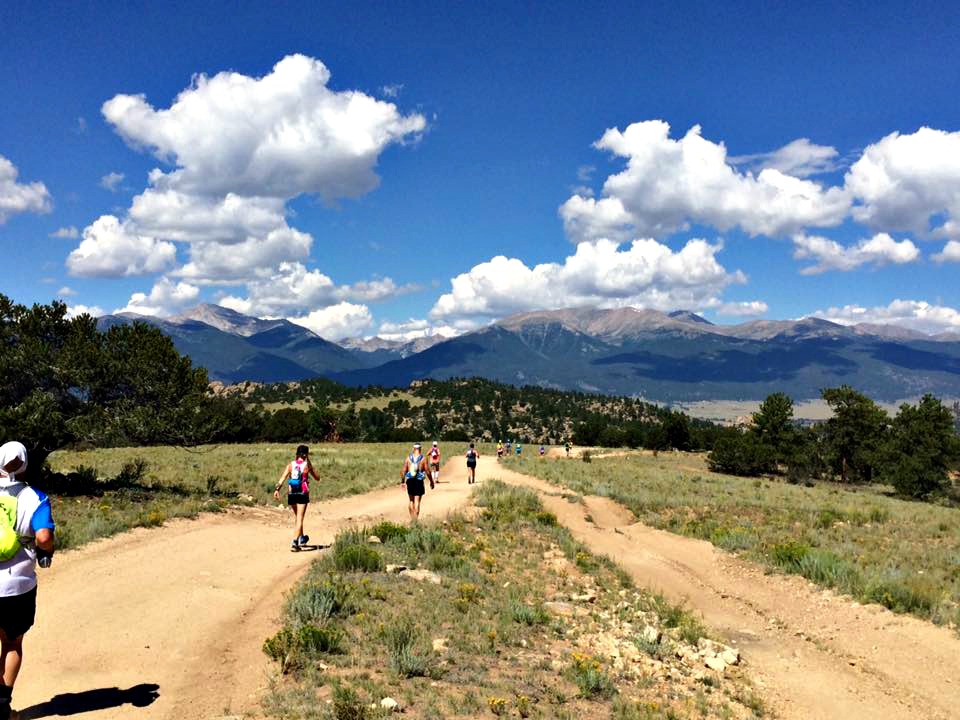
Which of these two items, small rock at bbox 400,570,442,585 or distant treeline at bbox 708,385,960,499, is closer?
small rock at bbox 400,570,442,585

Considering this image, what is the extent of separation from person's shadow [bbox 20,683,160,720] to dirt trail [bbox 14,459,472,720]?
0.01m

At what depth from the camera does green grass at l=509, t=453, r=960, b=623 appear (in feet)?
50.3

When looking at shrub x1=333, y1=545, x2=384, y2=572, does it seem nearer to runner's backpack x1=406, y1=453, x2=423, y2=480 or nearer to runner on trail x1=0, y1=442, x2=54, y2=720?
runner's backpack x1=406, y1=453, x2=423, y2=480

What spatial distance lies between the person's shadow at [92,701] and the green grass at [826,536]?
16.4 meters

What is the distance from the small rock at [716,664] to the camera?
11166mm

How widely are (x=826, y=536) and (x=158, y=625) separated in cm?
2360

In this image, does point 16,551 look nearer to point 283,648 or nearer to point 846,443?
point 283,648

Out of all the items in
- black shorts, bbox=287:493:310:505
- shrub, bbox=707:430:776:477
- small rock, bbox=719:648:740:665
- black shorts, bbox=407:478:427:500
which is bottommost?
shrub, bbox=707:430:776:477

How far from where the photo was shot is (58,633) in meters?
9.41

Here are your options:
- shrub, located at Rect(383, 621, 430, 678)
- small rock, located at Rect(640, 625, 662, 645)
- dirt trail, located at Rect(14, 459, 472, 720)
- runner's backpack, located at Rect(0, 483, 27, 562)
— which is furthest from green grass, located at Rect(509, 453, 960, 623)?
runner's backpack, located at Rect(0, 483, 27, 562)

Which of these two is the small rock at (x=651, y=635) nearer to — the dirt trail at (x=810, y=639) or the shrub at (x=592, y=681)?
the dirt trail at (x=810, y=639)

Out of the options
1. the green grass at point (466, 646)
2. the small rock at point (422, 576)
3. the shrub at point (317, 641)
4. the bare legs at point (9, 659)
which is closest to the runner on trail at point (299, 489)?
the green grass at point (466, 646)

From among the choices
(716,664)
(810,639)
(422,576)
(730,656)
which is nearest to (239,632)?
(422,576)

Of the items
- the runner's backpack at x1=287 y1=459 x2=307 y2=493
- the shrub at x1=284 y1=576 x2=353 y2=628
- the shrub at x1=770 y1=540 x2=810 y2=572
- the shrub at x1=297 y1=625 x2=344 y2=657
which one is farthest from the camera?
the shrub at x1=770 y1=540 x2=810 y2=572
